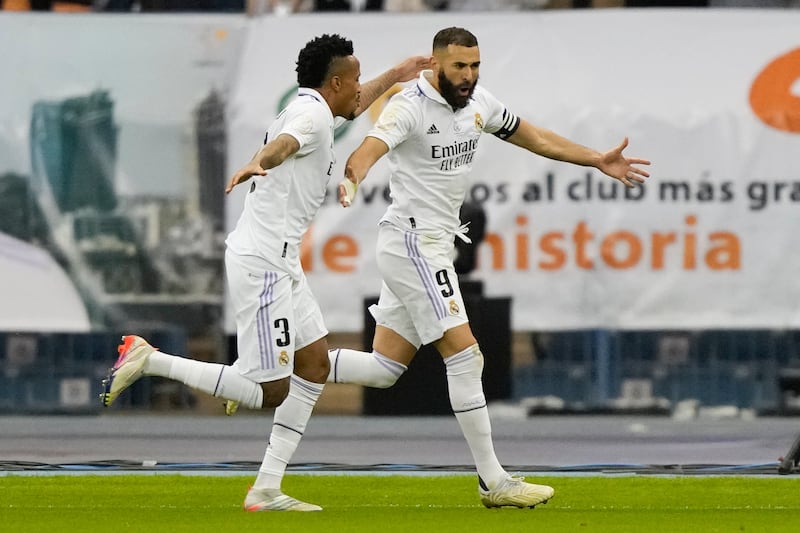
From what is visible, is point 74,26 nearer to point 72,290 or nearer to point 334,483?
point 72,290

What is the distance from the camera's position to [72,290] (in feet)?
53.7

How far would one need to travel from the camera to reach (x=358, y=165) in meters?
9.23

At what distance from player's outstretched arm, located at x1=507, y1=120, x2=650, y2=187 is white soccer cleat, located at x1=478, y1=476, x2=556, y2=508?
1.72 meters

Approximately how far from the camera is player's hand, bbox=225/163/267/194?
863cm

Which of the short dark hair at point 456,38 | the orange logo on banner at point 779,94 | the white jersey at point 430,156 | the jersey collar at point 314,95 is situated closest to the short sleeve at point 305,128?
the jersey collar at point 314,95

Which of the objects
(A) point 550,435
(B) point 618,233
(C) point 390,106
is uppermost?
(C) point 390,106

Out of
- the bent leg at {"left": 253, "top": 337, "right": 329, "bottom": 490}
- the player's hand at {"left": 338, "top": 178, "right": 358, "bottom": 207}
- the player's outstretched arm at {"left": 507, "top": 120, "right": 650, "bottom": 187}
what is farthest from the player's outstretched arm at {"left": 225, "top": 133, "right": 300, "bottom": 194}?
the player's outstretched arm at {"left": 507, "top": 120, "right": 650, "bottom": 187}

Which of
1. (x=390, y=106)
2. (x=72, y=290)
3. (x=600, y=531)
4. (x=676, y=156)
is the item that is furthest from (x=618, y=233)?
(x=600, y=531)

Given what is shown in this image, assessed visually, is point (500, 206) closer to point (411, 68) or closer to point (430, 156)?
→ point (411, 68)

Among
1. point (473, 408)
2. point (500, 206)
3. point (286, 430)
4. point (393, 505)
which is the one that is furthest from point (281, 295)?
point (500, 206)

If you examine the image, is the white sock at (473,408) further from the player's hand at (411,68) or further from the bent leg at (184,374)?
the player's hand at (411,68)

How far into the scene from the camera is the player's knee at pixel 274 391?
30.6 feet

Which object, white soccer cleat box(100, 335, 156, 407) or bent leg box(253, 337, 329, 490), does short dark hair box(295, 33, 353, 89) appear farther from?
white soccer cleat box(100, 335, 156, 407)

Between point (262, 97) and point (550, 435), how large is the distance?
3891 mm
